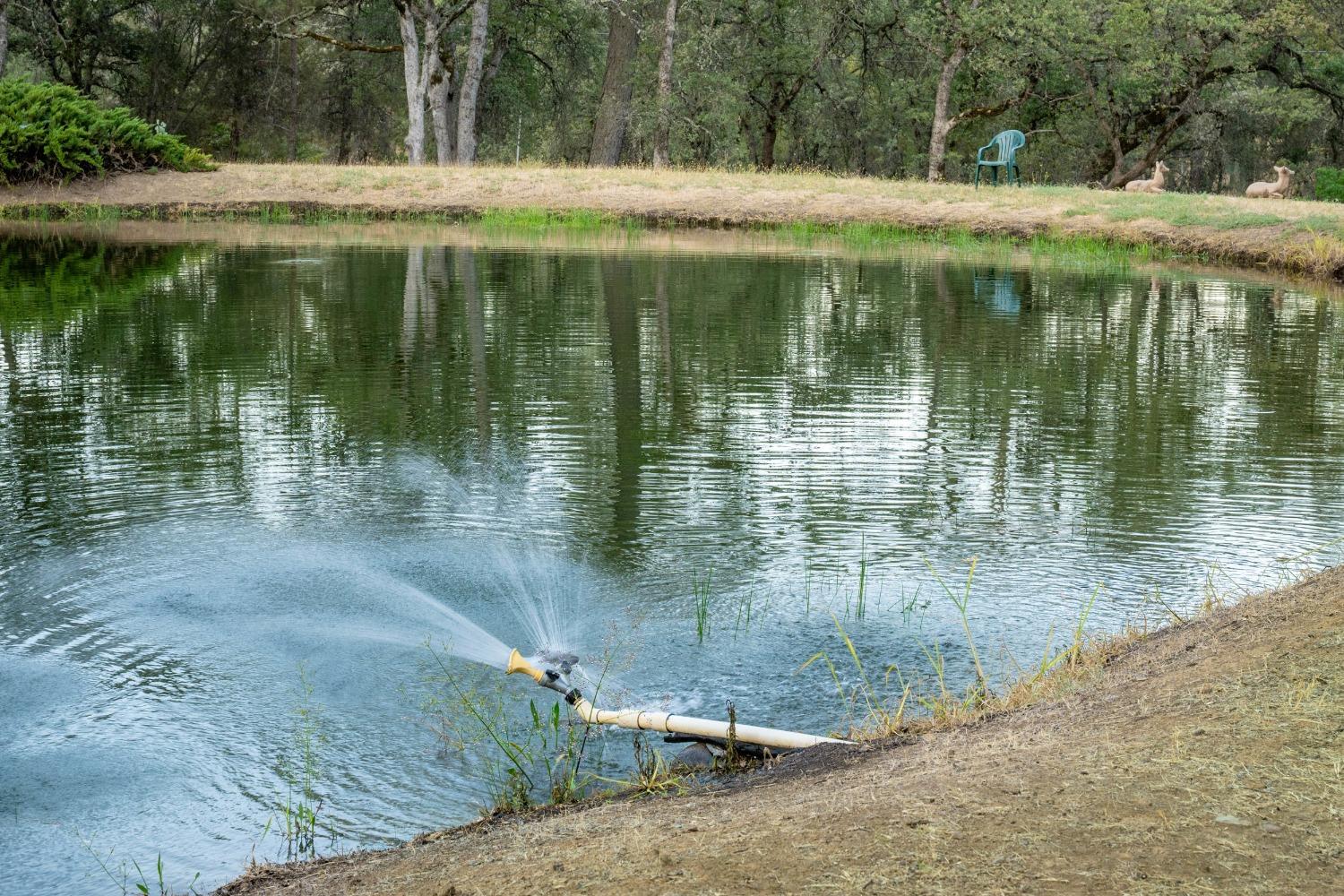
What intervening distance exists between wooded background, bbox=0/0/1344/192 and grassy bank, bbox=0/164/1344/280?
6.27 metres

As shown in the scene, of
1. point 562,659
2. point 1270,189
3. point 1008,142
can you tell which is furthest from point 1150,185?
point 562,659

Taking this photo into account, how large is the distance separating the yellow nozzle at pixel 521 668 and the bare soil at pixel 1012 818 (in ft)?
3.63

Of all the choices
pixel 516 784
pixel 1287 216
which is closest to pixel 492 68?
pixel 1287 216

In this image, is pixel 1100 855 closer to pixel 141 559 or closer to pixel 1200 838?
pixel 1200 838

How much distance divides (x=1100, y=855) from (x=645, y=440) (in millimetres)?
6904

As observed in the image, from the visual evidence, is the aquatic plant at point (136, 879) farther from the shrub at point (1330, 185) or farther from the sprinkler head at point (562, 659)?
the shrub at point (1330, 185)

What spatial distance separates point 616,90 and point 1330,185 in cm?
1810

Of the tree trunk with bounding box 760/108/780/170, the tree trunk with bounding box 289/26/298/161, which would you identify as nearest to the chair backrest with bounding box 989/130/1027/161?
the tree trunk with bounding box 760/108/780/170

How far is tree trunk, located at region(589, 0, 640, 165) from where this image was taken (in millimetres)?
39250

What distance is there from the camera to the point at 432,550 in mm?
7738

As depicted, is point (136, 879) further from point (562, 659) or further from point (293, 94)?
point (293, 94)

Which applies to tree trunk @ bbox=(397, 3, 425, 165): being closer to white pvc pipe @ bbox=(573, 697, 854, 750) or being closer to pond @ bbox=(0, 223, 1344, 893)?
pond @ bbox=(0, 223, 1344, 893)

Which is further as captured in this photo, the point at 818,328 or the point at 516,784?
the point at 818,328

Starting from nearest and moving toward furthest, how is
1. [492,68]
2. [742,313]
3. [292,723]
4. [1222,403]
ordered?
1. [292,723]
2. [1222,403]
3. [742,313]
4. [492,68]
